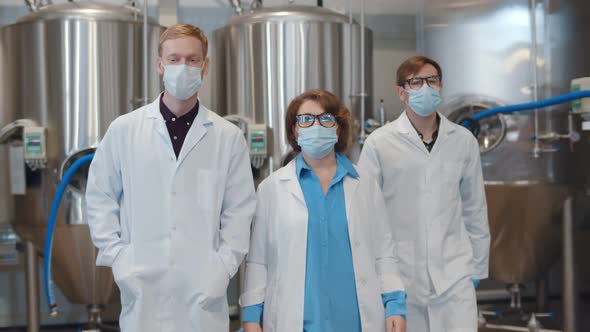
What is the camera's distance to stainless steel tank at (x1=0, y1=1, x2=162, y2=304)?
12.0ft

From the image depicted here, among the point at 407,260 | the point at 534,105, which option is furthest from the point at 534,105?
the point at 407,260

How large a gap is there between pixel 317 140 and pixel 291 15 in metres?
1.88

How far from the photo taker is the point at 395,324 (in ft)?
6.95

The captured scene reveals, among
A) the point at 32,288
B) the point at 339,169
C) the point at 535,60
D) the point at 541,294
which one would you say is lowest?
the point at 541,294

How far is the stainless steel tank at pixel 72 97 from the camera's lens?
366cm

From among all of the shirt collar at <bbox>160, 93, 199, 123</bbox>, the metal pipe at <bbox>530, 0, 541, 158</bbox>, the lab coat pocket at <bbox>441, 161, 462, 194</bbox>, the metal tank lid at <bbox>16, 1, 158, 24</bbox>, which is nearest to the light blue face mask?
the shirt collar at <bbox>160, 93, 199, 123</bbox>

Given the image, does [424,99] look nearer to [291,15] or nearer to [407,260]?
[407,260]

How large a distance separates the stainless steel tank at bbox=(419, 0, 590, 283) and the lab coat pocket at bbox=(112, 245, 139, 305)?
2.33 m

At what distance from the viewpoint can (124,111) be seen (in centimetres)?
372

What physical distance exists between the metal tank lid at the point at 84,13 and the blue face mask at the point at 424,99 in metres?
1.72

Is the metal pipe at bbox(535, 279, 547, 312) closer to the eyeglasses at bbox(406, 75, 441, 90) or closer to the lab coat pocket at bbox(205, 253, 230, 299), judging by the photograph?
the eyeglasses at bbox(406, 75, 441, 90)

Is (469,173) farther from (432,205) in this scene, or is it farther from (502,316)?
(502,316)

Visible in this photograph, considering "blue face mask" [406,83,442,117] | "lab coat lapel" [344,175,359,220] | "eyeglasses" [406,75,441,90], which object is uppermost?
"eyeglasses" [406,75,441,90]

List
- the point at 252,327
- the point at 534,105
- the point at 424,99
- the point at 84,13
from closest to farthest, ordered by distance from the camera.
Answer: the point at 252,327 < the point at 424,99 < the point at 84,13 < the point at 534,105
